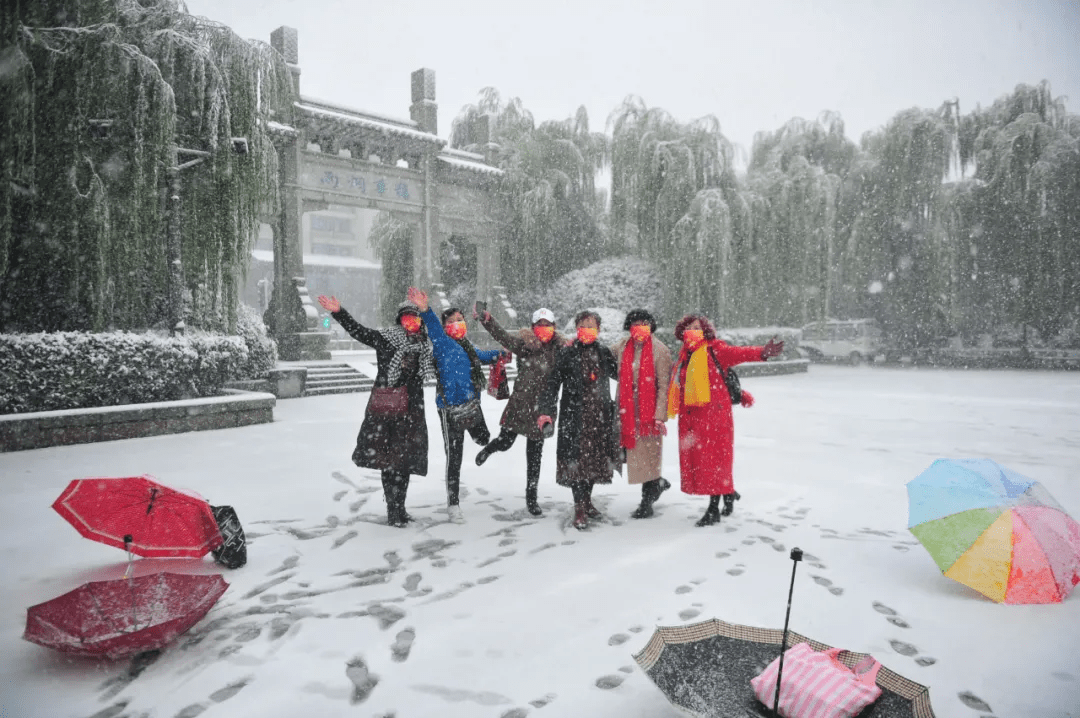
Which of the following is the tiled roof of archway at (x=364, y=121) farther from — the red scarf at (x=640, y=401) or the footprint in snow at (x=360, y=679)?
the footprint in snow at (x=360, y=679)

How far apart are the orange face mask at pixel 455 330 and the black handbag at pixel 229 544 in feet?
6.17

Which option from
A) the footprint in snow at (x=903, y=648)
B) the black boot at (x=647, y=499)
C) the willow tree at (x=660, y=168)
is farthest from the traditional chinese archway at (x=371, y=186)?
the footprint in snow at (x=903, y=648)

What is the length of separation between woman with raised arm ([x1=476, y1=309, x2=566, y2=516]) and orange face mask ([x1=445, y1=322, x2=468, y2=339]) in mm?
182

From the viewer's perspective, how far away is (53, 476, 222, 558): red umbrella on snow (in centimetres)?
324

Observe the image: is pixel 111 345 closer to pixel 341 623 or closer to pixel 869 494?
pixel 341 623

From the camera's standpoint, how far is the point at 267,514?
16.4 ft

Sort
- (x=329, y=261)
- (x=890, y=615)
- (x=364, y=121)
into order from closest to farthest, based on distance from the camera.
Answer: (x=890, y=615)
(x=364, y=121)
(x=329, y=261)

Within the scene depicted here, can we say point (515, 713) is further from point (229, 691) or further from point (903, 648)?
point (903, 648)

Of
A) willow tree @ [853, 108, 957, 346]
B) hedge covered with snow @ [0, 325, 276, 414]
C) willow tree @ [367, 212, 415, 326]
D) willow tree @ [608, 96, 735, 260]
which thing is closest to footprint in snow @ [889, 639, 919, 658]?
hedge covered with snow @ [0, 325, 276, 414]

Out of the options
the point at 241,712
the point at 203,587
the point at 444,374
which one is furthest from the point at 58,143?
the point at 241,712

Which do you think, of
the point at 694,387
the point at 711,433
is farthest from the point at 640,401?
the point at 711,433

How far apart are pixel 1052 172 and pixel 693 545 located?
19281mm

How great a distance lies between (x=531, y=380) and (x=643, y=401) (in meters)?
0.86

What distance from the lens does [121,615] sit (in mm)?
2682
